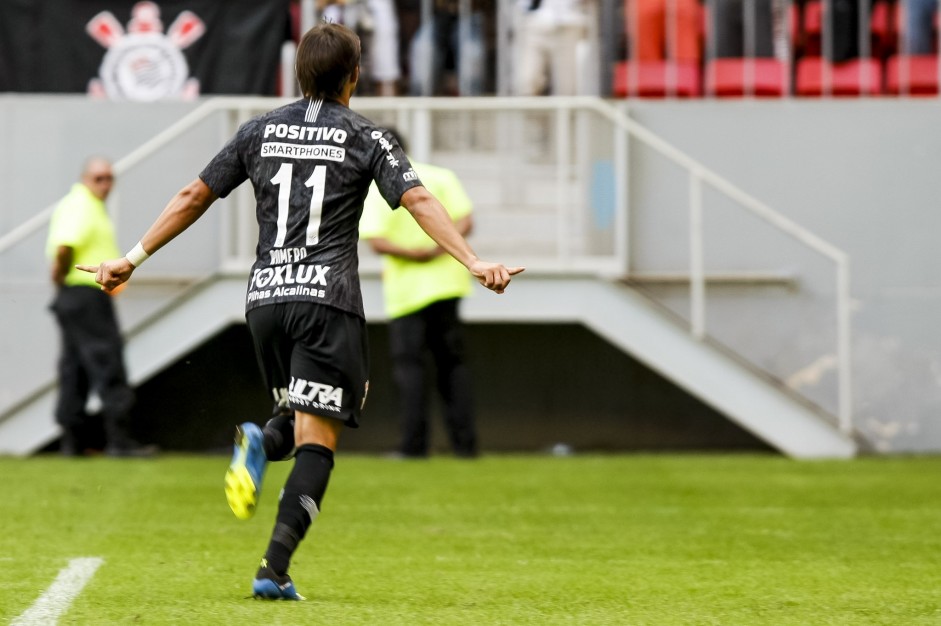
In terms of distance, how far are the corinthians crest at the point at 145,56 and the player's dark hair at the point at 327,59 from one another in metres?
7.82

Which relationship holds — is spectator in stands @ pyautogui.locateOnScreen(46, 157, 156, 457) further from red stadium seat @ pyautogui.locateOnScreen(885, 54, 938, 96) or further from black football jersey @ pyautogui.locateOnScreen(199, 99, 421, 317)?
red stadium seat @ pyautogui.locateOnScreen(885, 54, 938, 96)

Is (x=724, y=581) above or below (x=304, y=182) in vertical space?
below

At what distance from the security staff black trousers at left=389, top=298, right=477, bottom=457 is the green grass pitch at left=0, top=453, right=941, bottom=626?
0.97 feet

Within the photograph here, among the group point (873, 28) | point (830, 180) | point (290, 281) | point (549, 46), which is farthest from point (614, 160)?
point (290, 281)

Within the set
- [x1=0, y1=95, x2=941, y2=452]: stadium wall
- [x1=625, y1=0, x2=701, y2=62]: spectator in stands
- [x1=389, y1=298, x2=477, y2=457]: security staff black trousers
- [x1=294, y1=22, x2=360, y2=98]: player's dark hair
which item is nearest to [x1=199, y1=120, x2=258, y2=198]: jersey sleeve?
[x1=294, y1=22, x2=360, y2=98]: player's dark hair

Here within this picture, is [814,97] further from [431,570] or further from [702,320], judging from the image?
[431,570]

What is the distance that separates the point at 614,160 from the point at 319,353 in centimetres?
717

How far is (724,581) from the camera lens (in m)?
5.84

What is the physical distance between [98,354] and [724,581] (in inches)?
240

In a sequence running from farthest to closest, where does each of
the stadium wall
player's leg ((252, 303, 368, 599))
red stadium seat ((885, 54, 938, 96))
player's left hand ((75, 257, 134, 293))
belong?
red stadium seat ((885, 54, 938, 96)) < the stadium wall < player's left hand ((75, 257, 134, 293)) < player's leg ((252, 303, 368, 599))

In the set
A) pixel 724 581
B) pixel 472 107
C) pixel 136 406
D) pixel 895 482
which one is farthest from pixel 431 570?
pixel 136 406

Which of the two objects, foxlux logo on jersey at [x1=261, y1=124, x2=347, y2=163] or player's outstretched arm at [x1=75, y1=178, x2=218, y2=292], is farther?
player's outstretched arm at [x1=75, y1=178, x2=218, y2=292]

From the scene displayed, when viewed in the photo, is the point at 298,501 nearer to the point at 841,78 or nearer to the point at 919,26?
the point at 841,78

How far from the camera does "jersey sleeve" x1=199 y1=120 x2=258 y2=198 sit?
531 cm
